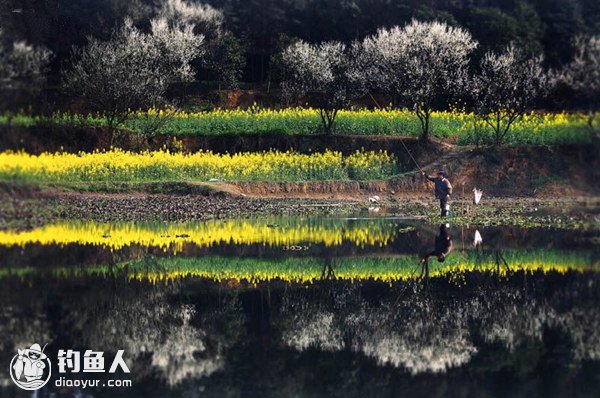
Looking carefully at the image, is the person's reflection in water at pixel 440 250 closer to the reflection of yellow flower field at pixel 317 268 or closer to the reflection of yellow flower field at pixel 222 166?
the reflection of yellow flower field at pixel 317 268

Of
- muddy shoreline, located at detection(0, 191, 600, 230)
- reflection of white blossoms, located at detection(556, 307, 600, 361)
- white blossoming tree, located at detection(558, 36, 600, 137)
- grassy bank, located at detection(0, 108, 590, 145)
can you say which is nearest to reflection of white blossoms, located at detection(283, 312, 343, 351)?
reflection of white blossoms, located at detection(556, 307, 600, 361)

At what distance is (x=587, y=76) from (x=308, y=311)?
17428 millimetres

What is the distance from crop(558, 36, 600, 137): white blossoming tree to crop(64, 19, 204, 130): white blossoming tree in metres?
18.7

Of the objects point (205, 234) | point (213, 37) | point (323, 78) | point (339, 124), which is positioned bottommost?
point (205, 234)

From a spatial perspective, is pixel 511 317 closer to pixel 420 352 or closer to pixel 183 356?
pixel 420 352

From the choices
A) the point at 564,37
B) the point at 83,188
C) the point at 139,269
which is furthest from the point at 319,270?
the point at 564,37

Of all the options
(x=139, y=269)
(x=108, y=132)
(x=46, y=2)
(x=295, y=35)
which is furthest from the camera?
(x=295, y=35)

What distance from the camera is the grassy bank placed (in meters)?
43.6

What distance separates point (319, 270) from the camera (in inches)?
864

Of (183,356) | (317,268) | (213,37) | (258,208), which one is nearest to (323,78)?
(258,208)

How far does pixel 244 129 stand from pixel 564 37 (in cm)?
1472

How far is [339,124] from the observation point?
4625 cm

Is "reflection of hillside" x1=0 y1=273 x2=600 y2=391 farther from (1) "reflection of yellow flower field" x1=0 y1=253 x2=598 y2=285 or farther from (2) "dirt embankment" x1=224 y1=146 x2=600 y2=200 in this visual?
(2) "dirt embankment" x1=224 y1=146 x2=600 y2=200

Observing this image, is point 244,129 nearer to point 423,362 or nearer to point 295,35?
point 295,35
